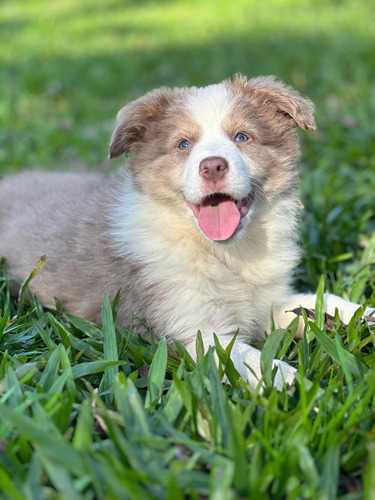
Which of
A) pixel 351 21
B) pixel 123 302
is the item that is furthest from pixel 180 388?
pixel 351 21

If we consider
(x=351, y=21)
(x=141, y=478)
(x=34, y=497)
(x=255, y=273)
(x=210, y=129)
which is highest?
(x=351, y=21)

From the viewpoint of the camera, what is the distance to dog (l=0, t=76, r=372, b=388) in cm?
334

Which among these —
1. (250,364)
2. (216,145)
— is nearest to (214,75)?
(216,145)

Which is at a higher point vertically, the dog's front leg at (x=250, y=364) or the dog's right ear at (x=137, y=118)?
the dog's right ear at (x=137, y=118)

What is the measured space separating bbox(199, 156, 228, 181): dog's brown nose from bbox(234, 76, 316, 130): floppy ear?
1.87 ft

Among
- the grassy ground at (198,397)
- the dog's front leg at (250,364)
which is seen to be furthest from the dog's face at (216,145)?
the grassy ground at (198,397)

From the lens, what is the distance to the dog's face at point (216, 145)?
329 centimetres

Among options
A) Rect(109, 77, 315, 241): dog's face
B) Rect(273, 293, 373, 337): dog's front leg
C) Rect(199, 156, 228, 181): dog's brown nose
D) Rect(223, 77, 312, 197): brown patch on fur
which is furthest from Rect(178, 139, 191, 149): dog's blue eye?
Rect(273, 293, 373, 337): dog's front leg

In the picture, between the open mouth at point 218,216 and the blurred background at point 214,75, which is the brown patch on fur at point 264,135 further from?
the blurred background at point 214,75

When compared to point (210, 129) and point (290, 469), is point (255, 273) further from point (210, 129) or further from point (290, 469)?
point (290, 469)

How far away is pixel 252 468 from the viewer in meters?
2.04

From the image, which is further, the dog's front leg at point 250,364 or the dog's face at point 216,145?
the dog's face at point 216,145

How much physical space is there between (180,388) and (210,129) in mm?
1528

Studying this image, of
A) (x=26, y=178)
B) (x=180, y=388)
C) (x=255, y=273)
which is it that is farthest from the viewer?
(x=26, y=178)
